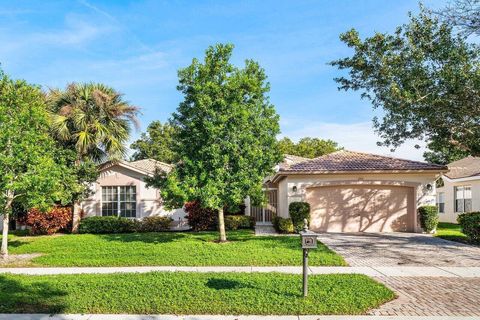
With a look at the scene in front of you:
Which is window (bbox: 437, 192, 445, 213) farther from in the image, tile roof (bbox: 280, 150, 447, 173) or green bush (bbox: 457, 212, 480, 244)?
green bush (bbox: 457, 212, 480, 244)

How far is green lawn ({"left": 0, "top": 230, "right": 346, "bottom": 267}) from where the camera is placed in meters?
11.1

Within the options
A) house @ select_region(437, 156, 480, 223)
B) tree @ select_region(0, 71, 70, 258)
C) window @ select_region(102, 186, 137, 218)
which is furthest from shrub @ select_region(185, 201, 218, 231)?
house @ select_region(437, 156, 480, 223)

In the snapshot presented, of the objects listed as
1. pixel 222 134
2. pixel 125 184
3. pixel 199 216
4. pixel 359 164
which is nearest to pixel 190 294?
pixel 222 134

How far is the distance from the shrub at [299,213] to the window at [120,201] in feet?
29.9

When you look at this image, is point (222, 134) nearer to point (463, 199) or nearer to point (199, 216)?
point (199, 216)

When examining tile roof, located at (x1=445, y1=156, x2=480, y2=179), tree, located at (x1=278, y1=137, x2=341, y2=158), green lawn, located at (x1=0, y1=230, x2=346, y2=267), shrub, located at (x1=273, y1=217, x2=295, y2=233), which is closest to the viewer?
green lawn, located at (x1=0, y1=230, x2=346, y2=267)

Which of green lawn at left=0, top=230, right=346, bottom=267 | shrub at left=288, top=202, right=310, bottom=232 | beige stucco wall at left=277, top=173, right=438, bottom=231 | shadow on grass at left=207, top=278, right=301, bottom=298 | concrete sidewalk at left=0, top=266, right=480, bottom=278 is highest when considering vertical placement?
beige stucco wall at left=277, top=173, right=438, bottom=231

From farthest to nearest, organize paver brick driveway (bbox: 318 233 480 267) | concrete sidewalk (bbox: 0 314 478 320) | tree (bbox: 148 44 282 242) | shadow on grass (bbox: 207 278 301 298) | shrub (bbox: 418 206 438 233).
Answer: shrub (bbox: 418 206 438 233) → tree (bbox: 148 44 282 242) → paver brick driveway (bbox: 318 233 480 267) → shadow on grass (bbox: 207 278 301 298) → concrete sidewalk (bbox: 0 314 478 320)

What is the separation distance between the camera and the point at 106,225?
20.5 meters

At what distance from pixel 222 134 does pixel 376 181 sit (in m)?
Result: 9.12

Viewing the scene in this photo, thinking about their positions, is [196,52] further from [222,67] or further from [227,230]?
[227,230]

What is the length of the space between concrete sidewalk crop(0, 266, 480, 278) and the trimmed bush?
9.79 metres

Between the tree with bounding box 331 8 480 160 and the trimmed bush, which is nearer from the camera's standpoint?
the tree with bounding box 331 8 480 160

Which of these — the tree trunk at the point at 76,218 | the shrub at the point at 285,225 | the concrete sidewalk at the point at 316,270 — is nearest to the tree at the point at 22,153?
the concrete sidewalk at the point at 316,270
